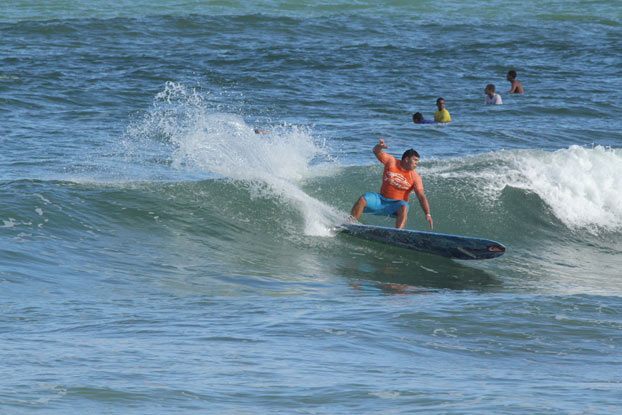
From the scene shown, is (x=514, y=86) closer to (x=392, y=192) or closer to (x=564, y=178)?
(x=564, y=178)

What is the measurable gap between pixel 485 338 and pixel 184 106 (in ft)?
57.0

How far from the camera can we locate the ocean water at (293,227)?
5.65m

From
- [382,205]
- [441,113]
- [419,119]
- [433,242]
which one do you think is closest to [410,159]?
[382,205]

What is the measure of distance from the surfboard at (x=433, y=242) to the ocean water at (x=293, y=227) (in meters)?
0.15

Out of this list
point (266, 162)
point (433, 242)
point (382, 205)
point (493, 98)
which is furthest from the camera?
point (493, 98)

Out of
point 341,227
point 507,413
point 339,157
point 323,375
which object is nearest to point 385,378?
point 323,375

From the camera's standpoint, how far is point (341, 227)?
1177 cm

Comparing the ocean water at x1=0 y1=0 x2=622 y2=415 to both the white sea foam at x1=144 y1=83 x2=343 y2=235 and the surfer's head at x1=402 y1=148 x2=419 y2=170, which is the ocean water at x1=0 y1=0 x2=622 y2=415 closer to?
the white sea foam at x1=144 y1=83 x2=343 y2=235

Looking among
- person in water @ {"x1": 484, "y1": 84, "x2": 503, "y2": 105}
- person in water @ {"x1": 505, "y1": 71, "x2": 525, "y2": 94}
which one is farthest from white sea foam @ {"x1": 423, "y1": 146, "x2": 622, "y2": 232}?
person in water @ {"x1": 505, "y1": 71, "x2": 525, "y2": 94}

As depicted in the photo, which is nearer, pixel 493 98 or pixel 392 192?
pixel 392 192

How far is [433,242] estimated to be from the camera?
10.9 metres

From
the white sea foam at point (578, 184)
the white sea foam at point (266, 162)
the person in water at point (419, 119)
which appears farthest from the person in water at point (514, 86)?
the white sea foam at point (578, 184)

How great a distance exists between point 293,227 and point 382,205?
146 cm

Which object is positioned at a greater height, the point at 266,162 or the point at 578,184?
the point at 578,184
